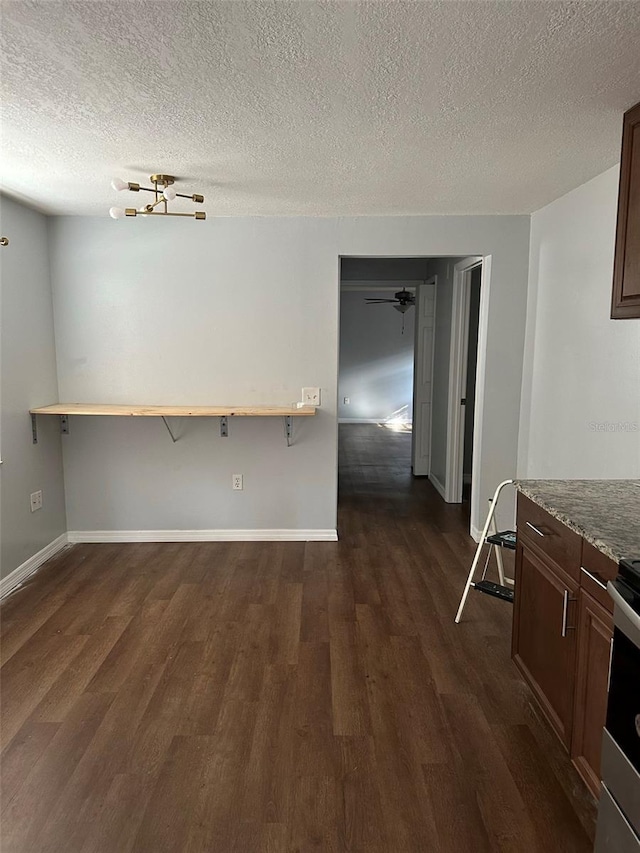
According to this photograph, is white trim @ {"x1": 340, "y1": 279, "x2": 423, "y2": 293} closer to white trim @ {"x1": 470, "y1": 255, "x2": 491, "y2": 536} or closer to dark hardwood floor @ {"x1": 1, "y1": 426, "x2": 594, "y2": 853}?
white trim @ {"x1": 470, "y1": 255, "x2": 491, "y2": 536}

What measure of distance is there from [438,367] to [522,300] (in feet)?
5.73

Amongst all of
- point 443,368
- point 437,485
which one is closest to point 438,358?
point 443,368

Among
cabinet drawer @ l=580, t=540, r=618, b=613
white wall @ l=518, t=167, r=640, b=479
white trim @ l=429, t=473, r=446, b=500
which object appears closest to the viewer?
cabinet drawer @ l=580, t=540, r=618, b=613

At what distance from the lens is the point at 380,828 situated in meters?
1.65

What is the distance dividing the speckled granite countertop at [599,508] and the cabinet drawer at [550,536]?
46 mm

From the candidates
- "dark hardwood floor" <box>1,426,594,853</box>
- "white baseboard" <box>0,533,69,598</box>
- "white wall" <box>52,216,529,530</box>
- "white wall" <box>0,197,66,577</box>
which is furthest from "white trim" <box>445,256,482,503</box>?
"white baseboard" <box>0,533,69,598</box>

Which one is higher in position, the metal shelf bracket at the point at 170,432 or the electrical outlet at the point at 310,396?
the electrical outlet at the point at 310,396

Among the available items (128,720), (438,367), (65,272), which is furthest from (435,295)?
(128,720)

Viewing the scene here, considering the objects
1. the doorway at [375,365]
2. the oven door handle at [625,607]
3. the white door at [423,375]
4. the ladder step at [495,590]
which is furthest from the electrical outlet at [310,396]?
the doorway at [375,365]

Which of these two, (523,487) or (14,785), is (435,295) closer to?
(523,487)

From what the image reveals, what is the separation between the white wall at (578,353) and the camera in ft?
8.21

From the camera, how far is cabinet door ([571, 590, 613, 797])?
5.24 feet

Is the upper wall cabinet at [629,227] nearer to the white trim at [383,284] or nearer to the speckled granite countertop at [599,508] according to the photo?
the speckled granite countertop at [599,508]

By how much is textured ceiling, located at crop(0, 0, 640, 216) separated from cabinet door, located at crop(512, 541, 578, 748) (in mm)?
1606
